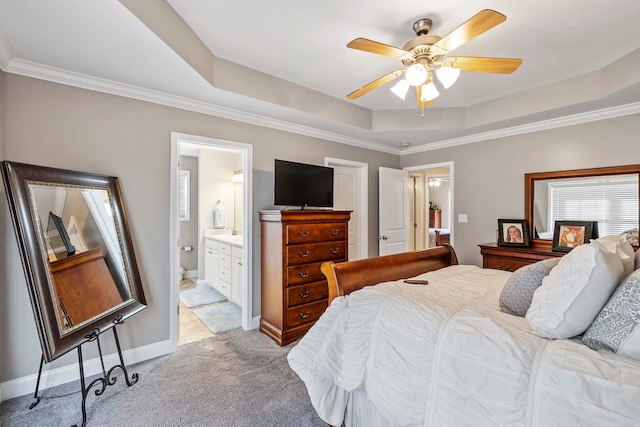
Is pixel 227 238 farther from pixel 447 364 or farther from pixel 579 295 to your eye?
pixel 579 295

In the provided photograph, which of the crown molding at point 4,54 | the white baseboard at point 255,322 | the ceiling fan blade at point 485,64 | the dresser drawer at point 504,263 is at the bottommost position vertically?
the white baseboard at point 255,322

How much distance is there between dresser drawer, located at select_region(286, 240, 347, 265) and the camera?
2910 millimetres

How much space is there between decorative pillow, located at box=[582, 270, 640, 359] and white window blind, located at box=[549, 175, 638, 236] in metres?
2.67

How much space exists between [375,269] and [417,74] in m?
1.32

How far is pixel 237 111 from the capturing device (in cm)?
307

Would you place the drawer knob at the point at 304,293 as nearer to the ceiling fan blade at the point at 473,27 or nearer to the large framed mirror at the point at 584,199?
the ceiling fan blade at the point at 473,27

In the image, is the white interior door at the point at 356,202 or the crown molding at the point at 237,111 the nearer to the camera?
the crown molding at the point at 237,111

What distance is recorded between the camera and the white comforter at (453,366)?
95cm

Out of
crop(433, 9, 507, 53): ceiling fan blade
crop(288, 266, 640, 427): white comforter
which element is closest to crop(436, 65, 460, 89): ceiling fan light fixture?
crop(433, 9, 507, 53): ceiling fan blade

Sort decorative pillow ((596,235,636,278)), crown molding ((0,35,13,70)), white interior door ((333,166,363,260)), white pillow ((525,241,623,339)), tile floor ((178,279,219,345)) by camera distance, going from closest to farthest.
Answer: white pillow ((525,241,623,339))
decorative pillow ((596,235,636,278))
crown molding ((0,35,13,70))
tile floor ((178,279,219,345))
white interior door ((333,166,363,260))

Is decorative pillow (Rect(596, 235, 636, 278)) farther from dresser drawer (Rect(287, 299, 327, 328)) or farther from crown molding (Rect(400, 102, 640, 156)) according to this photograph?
dresser drawer (Rect(287, 299, 327, 328))

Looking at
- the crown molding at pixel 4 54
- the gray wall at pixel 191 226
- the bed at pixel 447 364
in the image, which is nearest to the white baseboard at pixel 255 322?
the bed at pixel 447 364

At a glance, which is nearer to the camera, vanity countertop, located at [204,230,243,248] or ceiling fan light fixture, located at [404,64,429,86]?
ceiling fan light fixture, located at [404,64,429,86]

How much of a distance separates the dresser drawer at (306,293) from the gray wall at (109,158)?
55 centimetres
